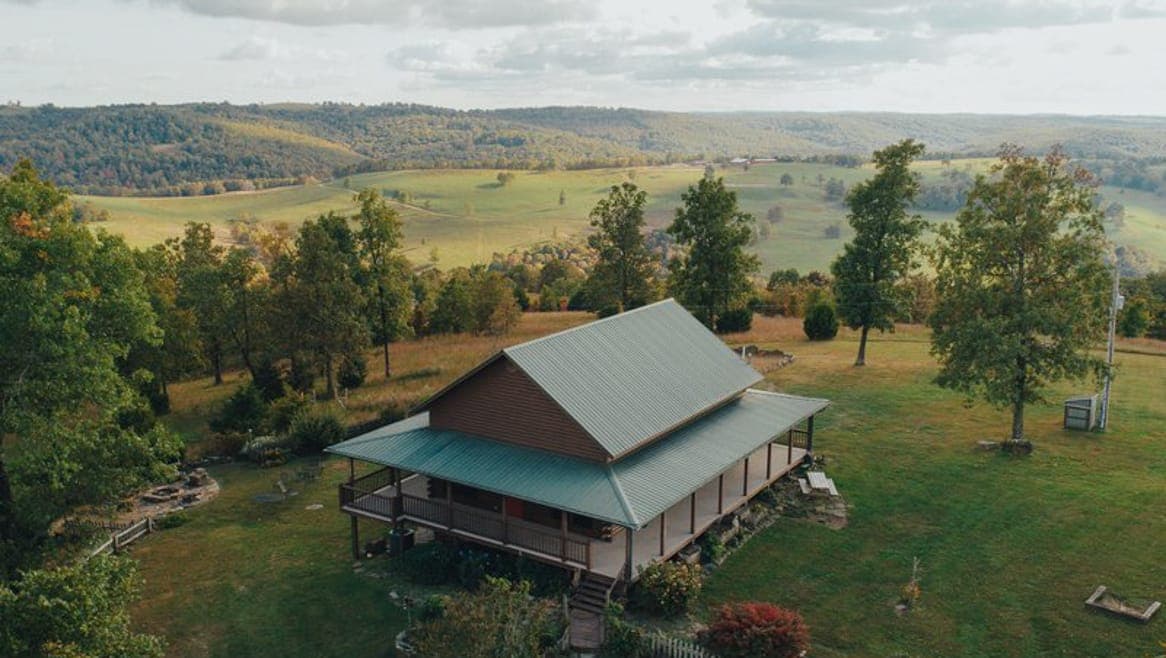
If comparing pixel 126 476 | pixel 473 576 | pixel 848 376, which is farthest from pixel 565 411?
pixel 848 376

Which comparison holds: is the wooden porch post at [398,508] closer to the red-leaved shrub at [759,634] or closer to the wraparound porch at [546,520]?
the wraparound porch at [546,520]

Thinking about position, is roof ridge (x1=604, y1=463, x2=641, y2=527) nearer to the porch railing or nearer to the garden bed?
the porch railing

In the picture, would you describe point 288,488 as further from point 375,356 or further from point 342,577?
point 375,356

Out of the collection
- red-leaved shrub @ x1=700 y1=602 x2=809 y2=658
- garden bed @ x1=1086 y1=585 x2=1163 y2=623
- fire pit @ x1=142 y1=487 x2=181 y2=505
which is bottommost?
fire pit @ x1=142 y1=487 x2=181 y2=505

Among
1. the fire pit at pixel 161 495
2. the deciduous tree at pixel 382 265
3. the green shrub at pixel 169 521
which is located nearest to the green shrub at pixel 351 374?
the deciduous tree at pixel 382 265

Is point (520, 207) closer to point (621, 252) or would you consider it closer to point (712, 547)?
point (621, 252)

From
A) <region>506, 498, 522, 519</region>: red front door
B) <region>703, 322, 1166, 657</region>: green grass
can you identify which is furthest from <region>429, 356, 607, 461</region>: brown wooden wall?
<region>703, 322, 1166, 657</region>: green grass

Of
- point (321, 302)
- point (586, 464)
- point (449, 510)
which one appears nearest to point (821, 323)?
point (321, 302)
